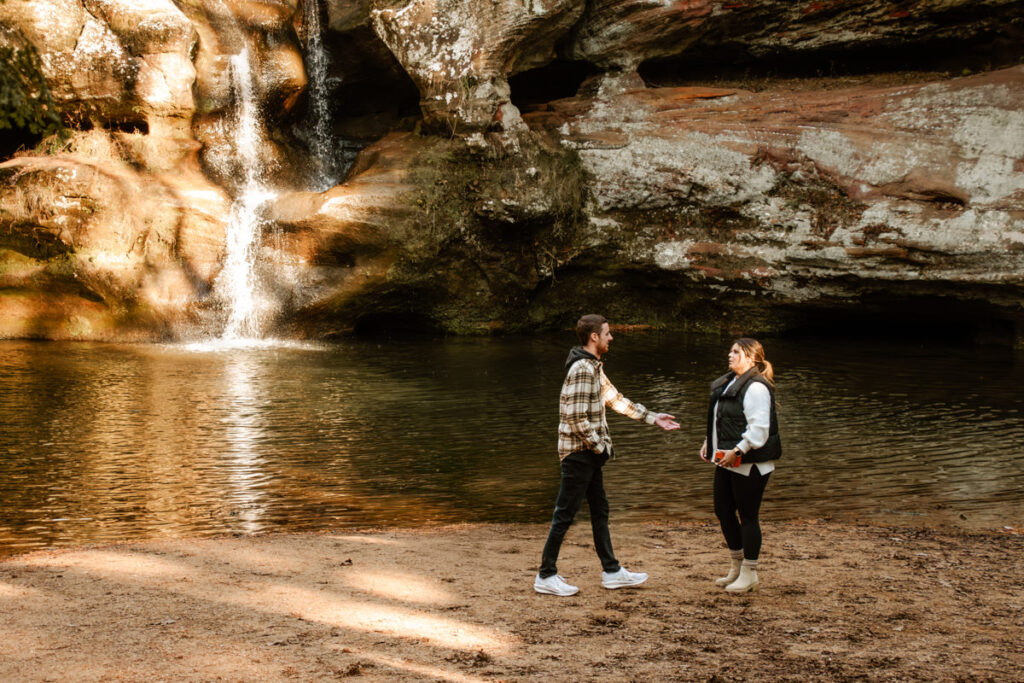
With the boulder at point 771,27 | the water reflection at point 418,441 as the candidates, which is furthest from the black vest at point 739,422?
the boulder at point 771,27

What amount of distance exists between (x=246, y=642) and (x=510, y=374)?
1106 centimetres

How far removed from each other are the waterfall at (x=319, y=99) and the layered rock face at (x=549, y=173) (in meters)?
0.72

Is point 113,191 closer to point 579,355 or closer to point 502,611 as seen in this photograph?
point 579,355

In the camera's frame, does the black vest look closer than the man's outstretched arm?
Yes

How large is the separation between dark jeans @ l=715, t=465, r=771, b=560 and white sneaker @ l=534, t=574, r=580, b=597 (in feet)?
3.63

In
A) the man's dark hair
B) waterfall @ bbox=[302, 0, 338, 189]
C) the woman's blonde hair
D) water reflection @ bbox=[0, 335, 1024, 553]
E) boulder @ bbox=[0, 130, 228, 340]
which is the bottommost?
water reflection @ bbox=[0, 335, 1024, 553]

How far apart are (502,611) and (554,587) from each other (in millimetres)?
472

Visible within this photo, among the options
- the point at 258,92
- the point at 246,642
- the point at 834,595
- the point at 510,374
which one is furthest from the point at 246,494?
the point at 258,92

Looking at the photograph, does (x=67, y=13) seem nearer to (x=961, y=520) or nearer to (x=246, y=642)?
(x=246, y=642)

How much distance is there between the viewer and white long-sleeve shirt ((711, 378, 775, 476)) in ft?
18.2

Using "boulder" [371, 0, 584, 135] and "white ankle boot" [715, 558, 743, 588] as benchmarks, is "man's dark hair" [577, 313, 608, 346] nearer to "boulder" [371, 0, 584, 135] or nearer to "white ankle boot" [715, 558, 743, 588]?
"white ankle boot" [715, 558, 743, 588]

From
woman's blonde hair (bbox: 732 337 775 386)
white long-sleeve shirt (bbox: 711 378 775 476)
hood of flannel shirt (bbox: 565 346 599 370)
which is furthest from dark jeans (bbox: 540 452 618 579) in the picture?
woman's blonde hair (bbox: 732 337 775 386)

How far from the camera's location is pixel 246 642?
4.86 m

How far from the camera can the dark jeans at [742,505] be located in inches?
224
